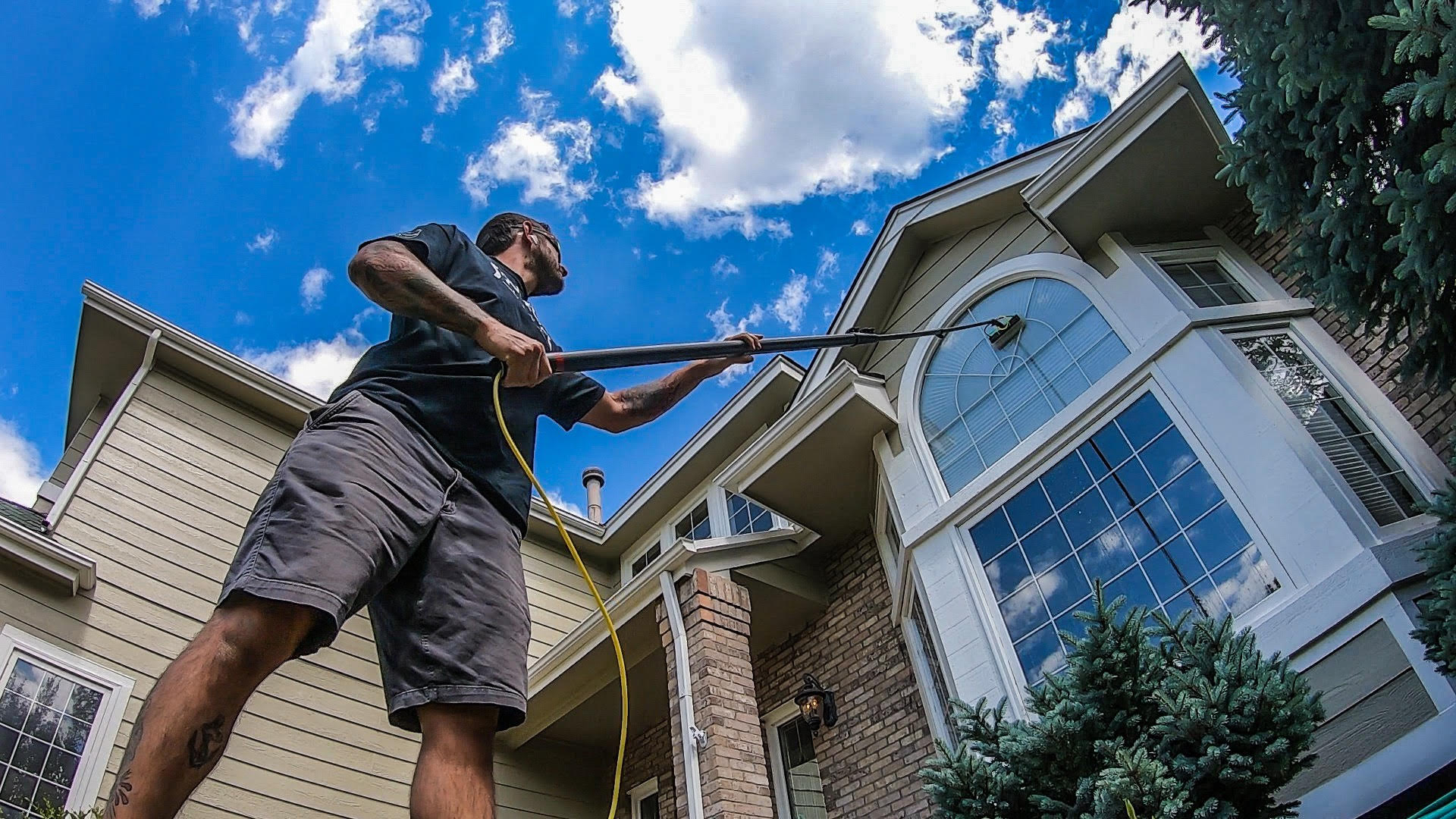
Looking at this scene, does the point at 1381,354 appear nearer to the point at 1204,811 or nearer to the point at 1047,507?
the point at 1047,507

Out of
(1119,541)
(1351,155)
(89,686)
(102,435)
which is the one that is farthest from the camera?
→ (102,435)

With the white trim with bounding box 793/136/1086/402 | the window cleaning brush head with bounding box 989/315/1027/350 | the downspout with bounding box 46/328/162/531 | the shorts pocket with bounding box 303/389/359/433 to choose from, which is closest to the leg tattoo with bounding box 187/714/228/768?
the shorts pocket with bounding box 303/389/359/433

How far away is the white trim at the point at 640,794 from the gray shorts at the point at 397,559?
708cm

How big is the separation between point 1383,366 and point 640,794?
270 inches

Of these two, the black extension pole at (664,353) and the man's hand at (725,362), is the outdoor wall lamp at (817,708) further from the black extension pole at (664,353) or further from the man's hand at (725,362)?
the man's hand at (725,362)

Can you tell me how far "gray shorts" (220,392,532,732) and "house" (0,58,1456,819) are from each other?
3487 mm

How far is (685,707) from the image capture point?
19.7 ft

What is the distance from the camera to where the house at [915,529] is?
4.26 m

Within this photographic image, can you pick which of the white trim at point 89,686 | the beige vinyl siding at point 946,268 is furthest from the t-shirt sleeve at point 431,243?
the white trim at point 89,686

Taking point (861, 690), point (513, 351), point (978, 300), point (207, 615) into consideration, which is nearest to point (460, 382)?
point (513, 351)

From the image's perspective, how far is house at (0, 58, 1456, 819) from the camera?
4.26 meters

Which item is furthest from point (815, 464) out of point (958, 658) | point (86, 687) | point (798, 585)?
point (86, 687)

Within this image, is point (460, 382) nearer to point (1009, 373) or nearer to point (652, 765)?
point (1009, 373)

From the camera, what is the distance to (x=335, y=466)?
1.61m
